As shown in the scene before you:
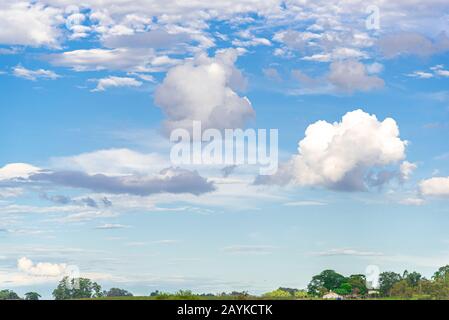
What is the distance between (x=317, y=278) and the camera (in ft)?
229

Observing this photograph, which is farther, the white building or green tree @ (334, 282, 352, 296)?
green tree @ (334, 282, 352, 296)

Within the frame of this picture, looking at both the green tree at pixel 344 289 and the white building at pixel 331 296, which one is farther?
the green tree at pixel 344 289
